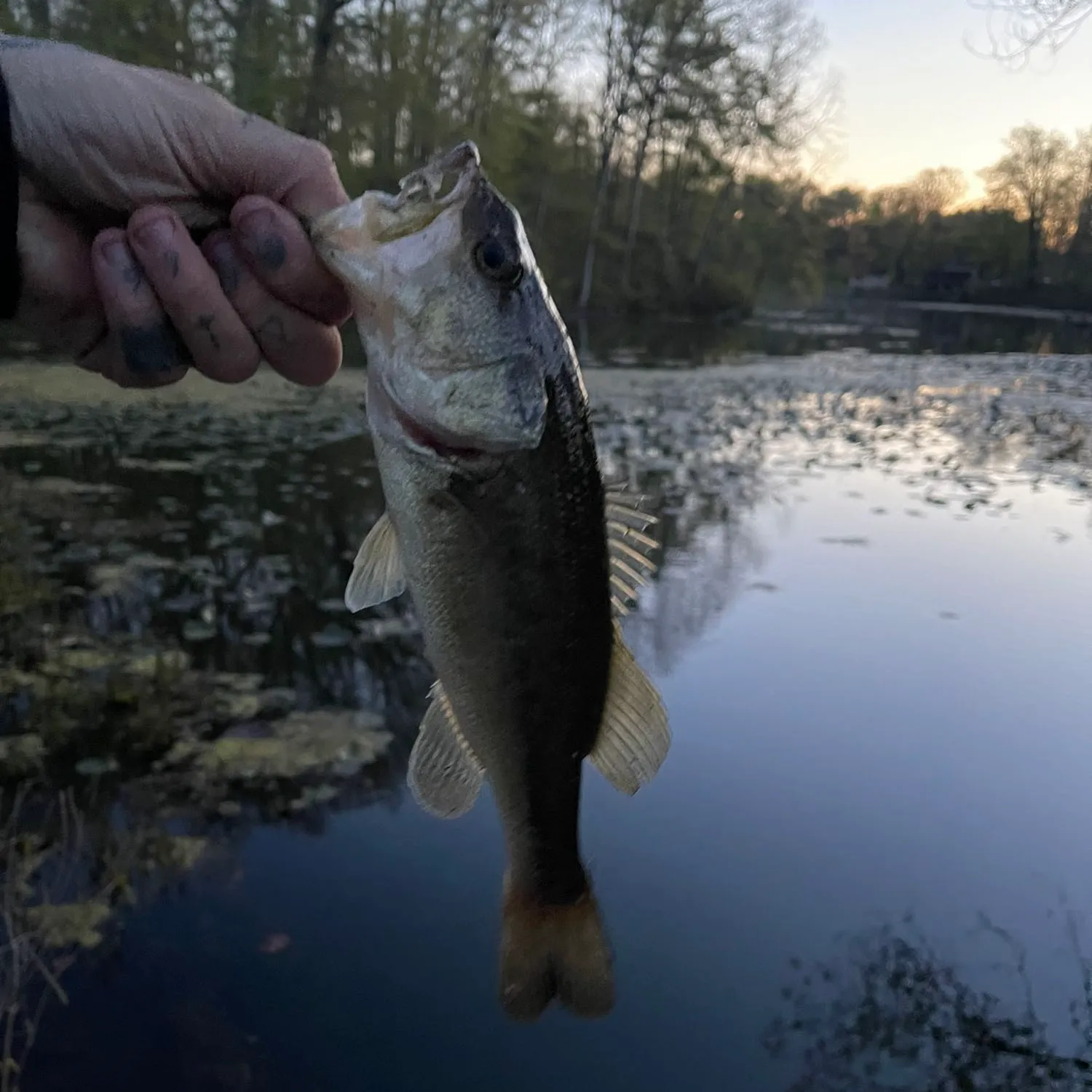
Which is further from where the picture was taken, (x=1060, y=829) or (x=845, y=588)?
(x=845, y=588)

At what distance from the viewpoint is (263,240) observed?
1999mm

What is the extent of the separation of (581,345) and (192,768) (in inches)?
815

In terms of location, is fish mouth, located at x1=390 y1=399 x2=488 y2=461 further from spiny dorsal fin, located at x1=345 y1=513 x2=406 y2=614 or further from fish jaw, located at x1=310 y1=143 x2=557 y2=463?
spiny dorsal fin, located at x1=345 y1=513 x2=406 y2=614

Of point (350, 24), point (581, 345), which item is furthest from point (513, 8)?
point (581, 345)

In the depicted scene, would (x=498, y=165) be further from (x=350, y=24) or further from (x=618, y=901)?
(x=618, y=901)

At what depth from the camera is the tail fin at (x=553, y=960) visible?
2051mm

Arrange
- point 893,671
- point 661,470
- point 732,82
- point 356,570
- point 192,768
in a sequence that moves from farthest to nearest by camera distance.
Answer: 1. point 732,82
2. point 661,470
3. point 893,671
4. point 192,768
5. point 356,570

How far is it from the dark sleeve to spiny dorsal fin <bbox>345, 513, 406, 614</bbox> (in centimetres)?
107

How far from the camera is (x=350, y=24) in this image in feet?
66.8

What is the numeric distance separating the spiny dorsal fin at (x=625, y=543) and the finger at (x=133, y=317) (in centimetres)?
104

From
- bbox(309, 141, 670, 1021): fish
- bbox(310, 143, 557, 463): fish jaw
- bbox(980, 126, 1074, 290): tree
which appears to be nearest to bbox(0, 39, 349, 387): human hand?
bbox(309, 141, 670, 1021): fish

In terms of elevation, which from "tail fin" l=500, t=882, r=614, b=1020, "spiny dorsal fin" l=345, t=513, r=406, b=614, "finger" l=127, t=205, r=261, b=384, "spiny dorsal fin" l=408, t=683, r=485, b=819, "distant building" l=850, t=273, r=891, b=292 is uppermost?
"distant building" l=850, t=273, r=891, b=292

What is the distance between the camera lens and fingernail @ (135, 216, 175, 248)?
1971 millimetres

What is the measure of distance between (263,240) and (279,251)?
0.04m
